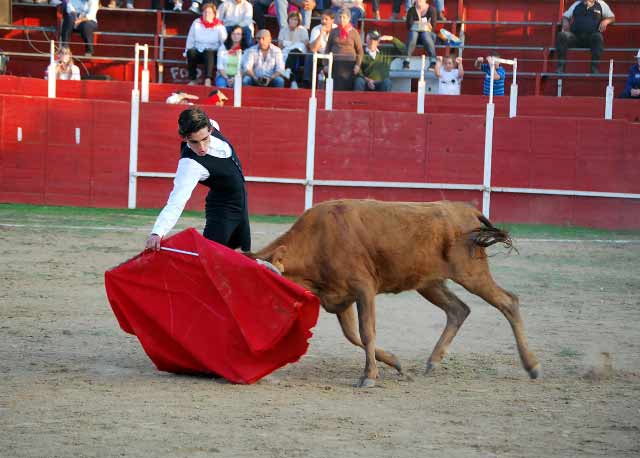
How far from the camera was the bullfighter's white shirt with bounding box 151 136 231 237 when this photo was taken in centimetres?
558

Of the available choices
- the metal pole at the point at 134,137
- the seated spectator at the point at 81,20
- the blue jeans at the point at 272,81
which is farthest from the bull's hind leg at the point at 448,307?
the seated spectator at the point at 81,20

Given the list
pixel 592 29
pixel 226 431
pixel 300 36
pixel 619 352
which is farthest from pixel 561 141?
pixel 226 431

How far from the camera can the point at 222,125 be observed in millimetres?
15172

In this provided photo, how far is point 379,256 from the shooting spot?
571 cm

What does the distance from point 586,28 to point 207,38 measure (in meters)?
6.15

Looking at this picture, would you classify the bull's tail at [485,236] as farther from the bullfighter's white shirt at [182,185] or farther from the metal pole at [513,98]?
the metal pole at [513,98]

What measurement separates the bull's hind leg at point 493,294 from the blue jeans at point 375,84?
35.4 feet

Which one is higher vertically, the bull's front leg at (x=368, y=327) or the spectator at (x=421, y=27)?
the spectator at (x=421, y=27)

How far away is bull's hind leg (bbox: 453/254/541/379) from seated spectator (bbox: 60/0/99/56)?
42.6ft

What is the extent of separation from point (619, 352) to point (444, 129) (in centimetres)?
897

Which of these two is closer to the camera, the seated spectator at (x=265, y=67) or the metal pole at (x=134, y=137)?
the metal pole at (x=134, y=137)

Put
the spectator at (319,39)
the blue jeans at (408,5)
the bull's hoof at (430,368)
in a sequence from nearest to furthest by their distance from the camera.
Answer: the bull's hoof at (430,368), the spectator at (319,39), the blue jeans at (408,5)

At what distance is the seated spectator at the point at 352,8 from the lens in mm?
17562

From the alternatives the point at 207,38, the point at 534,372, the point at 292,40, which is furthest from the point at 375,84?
the point at 534,372
